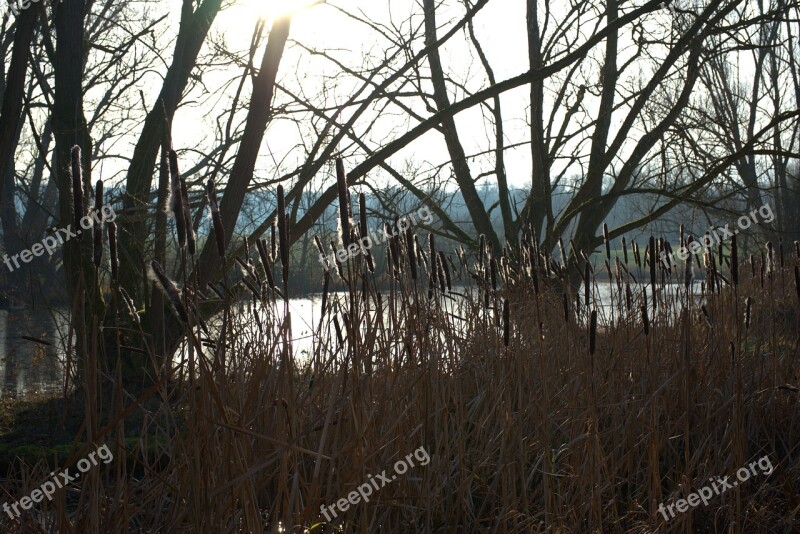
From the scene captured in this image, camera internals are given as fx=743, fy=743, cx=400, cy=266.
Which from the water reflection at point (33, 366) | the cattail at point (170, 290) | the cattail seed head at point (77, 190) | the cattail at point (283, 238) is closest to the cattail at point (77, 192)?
the cattail seed head at point (77, 190)

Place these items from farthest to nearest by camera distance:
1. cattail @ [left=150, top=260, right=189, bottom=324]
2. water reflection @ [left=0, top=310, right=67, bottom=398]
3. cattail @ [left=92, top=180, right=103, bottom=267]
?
1. water reflection @ [left=0, top=310, right=67, bottom=398]
2. cattail @ [left=92, top=180, right=103, bottom=267]
3. cattail @ [left=150, top=260, right=189, bottom=324]

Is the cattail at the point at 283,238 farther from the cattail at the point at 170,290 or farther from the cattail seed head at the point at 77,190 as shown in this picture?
the cattail seed head at the point at 77,190

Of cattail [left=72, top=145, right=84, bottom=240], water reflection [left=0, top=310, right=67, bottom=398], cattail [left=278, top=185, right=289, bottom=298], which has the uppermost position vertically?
cattail [left=72, top=145, right=84, bottom=240]

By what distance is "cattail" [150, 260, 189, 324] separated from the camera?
109 cm

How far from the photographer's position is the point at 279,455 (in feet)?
4.35

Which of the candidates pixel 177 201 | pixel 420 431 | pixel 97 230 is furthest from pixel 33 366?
pixel 177 201

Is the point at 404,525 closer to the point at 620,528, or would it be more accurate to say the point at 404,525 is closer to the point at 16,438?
the point at 620,528

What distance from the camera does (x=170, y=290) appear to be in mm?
1099

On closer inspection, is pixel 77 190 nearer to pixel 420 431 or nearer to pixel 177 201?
pixel 177 201

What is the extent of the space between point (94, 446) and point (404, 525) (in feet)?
3.03

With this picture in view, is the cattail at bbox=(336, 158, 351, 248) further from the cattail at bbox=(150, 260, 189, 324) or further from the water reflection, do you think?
the water reflection

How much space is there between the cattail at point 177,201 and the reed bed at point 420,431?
14 mm

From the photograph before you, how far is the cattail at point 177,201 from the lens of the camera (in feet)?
3.74

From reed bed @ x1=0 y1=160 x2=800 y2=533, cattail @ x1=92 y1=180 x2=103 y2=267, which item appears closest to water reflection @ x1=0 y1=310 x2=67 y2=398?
reed bed @ x1=0 y1=160 x2=800 y2=533
